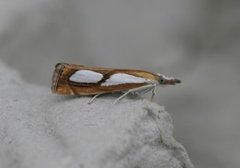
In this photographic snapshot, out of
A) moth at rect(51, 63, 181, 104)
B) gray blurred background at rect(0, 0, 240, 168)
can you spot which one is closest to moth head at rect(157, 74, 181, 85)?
moth at rect(51, 63, 181, 104)

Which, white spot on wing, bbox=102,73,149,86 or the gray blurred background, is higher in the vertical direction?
white spot on wing, bbox=102,73,149,86

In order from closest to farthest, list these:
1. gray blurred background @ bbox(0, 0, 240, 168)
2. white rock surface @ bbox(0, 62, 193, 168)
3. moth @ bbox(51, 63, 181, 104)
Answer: white rock surface @ bbox(0, 62, 193, 168) < moth @ bbox(51, 63, 181, 104) < gray blurred background @ bbox(0, 0, 240, 168)

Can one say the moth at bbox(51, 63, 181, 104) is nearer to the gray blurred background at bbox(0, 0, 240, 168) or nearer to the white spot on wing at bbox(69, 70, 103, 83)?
the white spot on wing at bbox(69, 70, 103, 83)

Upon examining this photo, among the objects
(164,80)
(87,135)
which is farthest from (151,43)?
(87,135)

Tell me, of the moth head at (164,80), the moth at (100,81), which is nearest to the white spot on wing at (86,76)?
the moth at (100,81)

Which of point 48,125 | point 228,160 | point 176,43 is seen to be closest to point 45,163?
point 48,125

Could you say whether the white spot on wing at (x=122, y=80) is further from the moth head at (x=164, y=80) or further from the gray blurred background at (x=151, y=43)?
the gray blurred background at (x=151, y=43)

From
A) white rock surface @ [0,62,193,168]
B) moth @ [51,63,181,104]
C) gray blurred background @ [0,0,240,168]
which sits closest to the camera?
white rock surface @ [0,62,193,168]

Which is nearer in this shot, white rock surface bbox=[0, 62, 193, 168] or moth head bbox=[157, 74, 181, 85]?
white rock surface bbox=[0, 62, 193, 168]

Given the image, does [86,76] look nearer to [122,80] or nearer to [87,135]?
[122,80]
